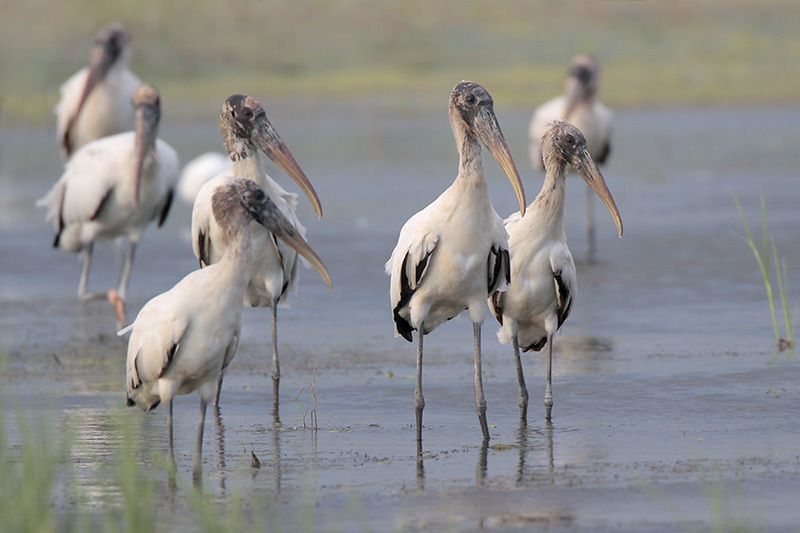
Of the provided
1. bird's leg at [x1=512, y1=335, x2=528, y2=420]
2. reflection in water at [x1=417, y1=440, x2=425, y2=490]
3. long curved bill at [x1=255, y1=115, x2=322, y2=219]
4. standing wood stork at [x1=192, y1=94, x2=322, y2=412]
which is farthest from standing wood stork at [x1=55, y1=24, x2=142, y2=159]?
reflection in water at [x1=417, y1=440, x2=425, y2=490]

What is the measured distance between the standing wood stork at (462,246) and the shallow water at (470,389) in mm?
647

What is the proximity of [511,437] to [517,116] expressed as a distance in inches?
942

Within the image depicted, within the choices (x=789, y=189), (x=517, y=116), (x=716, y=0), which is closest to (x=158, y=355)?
(x=789, y=189)

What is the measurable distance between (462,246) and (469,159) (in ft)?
1.46

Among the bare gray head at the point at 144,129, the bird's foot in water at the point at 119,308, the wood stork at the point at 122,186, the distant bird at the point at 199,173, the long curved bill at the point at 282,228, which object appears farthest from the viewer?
the distant bird at the point at 199,173

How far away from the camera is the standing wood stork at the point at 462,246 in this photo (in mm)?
8320

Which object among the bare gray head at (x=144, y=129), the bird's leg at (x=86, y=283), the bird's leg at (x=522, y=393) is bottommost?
the bird's leg at (x=522, y=393)

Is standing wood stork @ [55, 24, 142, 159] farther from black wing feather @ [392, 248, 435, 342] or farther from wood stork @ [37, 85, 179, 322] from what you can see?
black wing feather @ [392, 248, 435, 342]

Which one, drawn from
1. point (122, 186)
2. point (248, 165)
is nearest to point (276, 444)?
point (248, 165)

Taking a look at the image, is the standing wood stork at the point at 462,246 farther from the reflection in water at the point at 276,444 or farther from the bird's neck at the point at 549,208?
the reflection in water at the point at 276,444

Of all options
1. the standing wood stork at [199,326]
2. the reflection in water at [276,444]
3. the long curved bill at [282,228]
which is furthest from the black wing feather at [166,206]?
the standing wood stork at [199,326]

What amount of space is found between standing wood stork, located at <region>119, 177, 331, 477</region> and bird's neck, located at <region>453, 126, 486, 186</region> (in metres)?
0.90

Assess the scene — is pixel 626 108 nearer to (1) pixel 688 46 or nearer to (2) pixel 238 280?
(1) pixel 688 46

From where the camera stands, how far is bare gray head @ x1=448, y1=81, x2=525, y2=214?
27.9 ft
